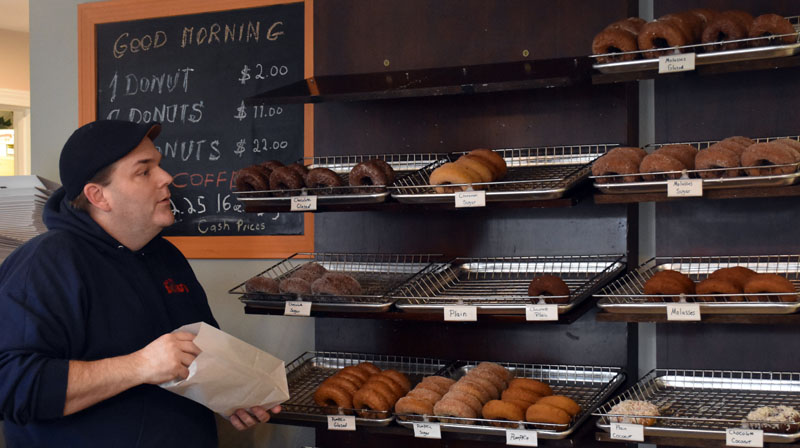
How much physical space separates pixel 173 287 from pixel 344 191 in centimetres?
62

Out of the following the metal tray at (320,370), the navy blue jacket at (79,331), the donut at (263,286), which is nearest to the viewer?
the navy blue jacket at (79,331)

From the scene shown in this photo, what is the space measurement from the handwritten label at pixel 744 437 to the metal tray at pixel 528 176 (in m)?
0.77

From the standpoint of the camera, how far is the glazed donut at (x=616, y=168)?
2.36 metres

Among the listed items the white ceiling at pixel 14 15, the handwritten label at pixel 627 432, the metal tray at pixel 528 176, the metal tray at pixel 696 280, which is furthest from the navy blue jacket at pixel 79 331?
the white ceiling at pixel 14 15

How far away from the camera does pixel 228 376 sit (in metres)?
2.18

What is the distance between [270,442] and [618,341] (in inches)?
60.5

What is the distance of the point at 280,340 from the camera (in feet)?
11.5

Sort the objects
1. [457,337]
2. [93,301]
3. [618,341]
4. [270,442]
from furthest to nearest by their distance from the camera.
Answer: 1. [270,442]
2. [457,337]
3. [618,341]
4. [93,301]

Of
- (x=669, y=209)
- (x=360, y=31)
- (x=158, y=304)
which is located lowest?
(x=158, y=304)

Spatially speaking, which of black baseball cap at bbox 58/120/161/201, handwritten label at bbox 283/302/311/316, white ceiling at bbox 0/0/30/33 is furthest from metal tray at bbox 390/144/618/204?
white ceiling at bbox 0/0/30/33

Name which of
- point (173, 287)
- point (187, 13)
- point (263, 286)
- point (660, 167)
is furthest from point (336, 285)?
point (187, 13)

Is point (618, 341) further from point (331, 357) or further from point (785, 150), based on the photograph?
point (331, 357)

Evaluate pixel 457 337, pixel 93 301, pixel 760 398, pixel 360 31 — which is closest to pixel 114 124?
pixel 93 301

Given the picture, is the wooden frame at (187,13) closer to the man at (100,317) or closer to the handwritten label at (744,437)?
the man at (100,317)
